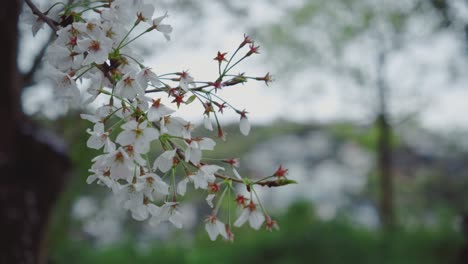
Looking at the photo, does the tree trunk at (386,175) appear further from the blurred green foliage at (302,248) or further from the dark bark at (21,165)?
the dark bark at (21,165)

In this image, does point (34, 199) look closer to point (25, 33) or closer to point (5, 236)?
point (5, 236)

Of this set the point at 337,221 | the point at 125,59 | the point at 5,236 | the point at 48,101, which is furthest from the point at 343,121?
the point at 125,59

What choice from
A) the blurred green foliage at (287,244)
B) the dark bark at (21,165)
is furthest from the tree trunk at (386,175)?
the dark bark at (21,165)

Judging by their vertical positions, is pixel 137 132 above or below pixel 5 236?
below

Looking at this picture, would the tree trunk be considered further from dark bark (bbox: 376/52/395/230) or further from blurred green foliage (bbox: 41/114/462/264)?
blurred green foliage (bbox: 41/114/462/264)

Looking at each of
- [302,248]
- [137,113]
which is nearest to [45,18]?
[137,113]
